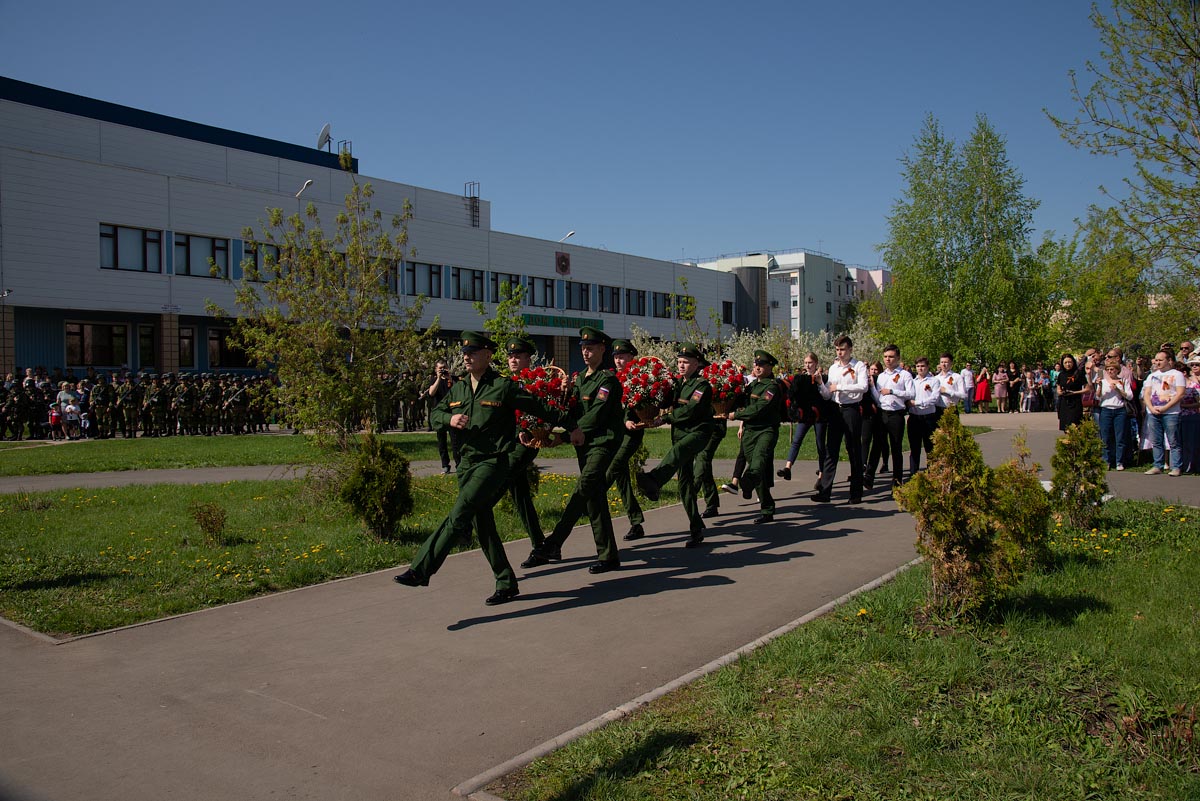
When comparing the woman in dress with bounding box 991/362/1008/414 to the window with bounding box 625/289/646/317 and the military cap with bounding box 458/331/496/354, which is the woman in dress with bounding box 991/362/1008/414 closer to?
the window with bounding box 625/289/646/317

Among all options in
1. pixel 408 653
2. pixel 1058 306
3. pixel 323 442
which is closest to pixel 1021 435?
pixel 408 653

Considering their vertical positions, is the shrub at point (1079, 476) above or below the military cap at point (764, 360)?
below

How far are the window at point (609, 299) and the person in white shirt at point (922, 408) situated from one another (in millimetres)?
48609

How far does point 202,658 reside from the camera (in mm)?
5754

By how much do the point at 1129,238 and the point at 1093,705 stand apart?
9.57m

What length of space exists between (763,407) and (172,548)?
6.73 meters

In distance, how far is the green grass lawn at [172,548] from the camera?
718 cm

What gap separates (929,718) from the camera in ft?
14.4

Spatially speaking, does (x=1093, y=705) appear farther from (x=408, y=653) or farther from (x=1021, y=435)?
(x=408, y=653)

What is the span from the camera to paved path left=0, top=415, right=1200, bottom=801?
410cm

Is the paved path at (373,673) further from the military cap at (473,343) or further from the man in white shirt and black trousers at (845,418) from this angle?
the man in white shirt and black trousers at (845,418)

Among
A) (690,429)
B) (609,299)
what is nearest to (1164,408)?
(690,429)

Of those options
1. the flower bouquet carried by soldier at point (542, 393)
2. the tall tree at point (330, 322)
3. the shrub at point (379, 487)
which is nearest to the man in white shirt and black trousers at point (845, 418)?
the flower bouquet carried by soldier at point (542, 393)

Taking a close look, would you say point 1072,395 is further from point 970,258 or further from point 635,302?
point 635,302
